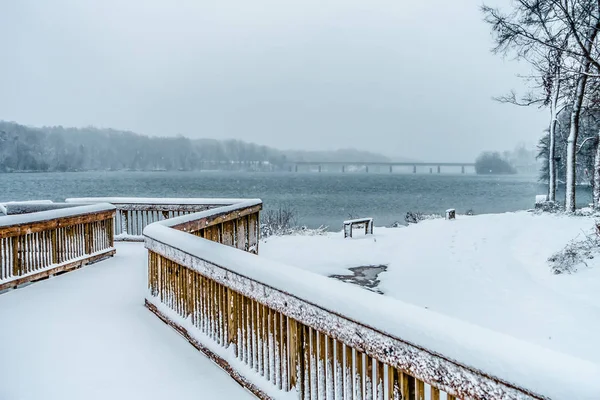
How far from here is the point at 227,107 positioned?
175 metres

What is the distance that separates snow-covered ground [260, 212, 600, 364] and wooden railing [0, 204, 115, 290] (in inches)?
224

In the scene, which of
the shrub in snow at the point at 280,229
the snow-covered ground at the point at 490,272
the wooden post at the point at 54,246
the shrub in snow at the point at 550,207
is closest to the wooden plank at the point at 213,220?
the wooden post at the point at 54,246

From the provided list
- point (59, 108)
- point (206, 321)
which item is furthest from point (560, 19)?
point (59, 108)

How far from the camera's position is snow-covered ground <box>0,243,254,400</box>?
3.77m

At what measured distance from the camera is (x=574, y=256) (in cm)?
1137

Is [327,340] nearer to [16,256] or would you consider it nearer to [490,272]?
[16,256]

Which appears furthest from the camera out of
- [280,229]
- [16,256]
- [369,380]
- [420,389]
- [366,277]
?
[280,229]

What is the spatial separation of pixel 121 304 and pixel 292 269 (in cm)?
390

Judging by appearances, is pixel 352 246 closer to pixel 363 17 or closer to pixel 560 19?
pixel 560 19

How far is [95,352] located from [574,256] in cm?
1121

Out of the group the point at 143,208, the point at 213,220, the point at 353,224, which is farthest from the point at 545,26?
the point at 143,208

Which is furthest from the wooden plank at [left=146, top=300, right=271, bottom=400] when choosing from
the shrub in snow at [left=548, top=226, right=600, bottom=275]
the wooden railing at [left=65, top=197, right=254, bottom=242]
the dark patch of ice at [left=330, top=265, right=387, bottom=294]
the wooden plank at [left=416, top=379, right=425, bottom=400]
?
the shrub in snow at [left=548, top=226, right=600, bottom=275]

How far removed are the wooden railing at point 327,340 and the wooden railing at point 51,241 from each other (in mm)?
2834

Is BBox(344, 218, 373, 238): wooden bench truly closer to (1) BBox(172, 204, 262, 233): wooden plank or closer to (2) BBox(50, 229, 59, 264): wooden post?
(1) BBox(172, 204, 262, 233): wooden plank
